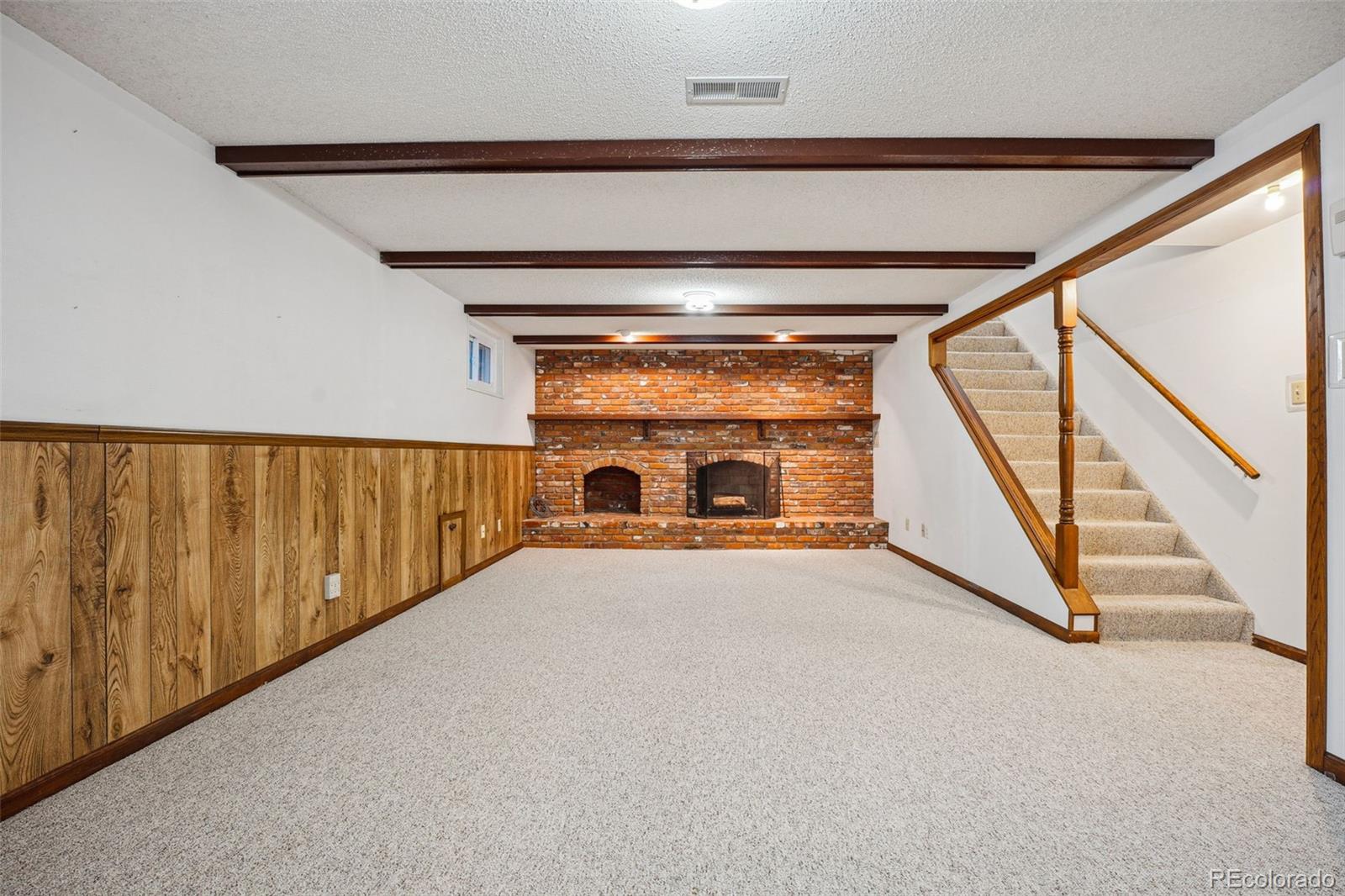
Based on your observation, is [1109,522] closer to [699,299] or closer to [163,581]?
[699,299]

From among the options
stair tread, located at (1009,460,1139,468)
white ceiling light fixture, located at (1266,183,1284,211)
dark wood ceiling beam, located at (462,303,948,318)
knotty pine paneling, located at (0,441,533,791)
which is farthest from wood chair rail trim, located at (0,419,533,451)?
white ceiling light fixture, located at (1266,183,1284,211)

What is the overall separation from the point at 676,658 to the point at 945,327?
11.1 feet

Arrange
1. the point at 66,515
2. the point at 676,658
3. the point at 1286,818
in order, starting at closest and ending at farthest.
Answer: the point at 1286,818 → the point at 66,515 → the point at 676,658

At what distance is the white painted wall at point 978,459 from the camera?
1695mm

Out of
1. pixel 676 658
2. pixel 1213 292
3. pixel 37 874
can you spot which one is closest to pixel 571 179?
pixel 676 658

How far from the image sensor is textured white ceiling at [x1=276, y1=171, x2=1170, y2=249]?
94.2 inches

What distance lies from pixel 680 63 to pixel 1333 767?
2.91 metres

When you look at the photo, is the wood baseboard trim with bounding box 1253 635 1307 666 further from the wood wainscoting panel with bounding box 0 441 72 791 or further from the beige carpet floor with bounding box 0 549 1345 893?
the wood wainscoting panel with bounding box 0 441 72 791

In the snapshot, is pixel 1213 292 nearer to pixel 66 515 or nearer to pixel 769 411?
pixel 769 411

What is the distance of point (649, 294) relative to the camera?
13.5 feet

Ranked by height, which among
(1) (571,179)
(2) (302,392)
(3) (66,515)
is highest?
(1) (571,179)

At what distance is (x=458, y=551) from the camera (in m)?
4.33

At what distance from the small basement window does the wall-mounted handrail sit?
16.0 feet

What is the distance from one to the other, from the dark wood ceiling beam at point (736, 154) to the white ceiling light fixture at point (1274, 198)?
88cm
